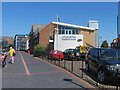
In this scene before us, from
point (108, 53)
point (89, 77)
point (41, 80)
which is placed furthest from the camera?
point (108, 53)

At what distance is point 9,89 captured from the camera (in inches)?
468

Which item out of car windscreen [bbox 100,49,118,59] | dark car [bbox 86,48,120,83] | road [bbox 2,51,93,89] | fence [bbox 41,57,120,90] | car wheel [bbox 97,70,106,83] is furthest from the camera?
car windscreen [bbox 100,49,118,59]

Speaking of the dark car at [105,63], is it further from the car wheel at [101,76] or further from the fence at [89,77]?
the fence at [89,77]

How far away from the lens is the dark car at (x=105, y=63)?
46.4 feet

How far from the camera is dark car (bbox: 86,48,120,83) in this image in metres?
14.1

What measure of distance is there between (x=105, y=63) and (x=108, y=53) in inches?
85.0

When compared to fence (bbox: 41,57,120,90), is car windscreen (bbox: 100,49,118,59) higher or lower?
higher

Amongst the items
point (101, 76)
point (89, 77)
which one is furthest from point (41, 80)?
point (89, 77)

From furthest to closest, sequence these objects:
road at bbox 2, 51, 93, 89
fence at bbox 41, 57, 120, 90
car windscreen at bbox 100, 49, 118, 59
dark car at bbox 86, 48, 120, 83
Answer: car windscreen at bbox 100, 49, 118, 59 → dark car at bbox 86, 48, 120, 83 → fence at bbox 41, 57, 120, 90 → road at bbox 2, 51, 93, 89

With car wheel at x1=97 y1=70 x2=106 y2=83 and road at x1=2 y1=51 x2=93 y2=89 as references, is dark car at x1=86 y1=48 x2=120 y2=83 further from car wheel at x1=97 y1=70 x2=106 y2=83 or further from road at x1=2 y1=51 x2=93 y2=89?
road at x1=2 y1=51 x2=93 y2=89

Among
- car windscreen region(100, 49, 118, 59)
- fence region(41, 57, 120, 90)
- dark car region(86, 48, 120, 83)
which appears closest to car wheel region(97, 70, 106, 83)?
dark car region(86, 48, 120, 83)

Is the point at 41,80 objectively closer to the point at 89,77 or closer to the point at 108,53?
the point at 89,77

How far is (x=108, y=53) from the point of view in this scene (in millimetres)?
16844

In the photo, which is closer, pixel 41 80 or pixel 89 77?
pixel 41 80
